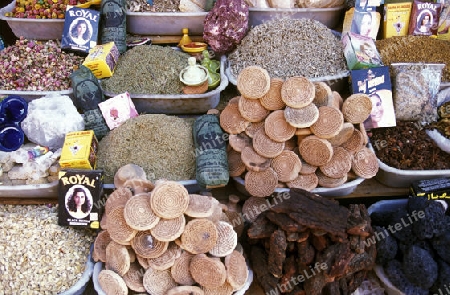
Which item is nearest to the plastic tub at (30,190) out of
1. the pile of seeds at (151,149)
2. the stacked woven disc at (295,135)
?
the pile of seeds at (151,149)

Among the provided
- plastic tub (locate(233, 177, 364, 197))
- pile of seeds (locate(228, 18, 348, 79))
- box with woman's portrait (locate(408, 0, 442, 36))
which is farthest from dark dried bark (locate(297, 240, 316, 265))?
box with woman's portrait (locate(408, 0, 442, 36))

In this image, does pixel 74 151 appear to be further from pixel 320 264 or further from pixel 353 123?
pixel 353 123

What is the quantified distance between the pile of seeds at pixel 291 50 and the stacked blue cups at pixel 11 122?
1069 millimetres

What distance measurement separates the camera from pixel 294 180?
1794 millimetres

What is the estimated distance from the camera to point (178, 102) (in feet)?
6.93

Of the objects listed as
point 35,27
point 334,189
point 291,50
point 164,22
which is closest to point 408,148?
point 334,189

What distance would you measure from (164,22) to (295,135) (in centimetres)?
110

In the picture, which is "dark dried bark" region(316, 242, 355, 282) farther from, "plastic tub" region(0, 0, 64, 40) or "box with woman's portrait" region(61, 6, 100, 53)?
"plastic tub" region(0, 0, 64, 40)

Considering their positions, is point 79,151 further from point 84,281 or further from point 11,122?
point 84,281

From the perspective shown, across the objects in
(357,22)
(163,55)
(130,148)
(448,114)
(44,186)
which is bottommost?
(44,186)

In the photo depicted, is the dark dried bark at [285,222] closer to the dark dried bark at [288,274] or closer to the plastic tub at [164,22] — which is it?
the dark dried bark at [288,274]

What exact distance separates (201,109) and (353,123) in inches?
31.5

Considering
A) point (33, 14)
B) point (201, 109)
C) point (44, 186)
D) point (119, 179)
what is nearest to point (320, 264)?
point (119, 179)

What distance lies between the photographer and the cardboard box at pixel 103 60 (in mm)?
2092
